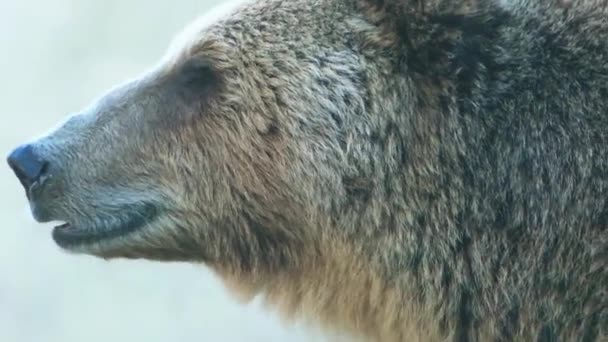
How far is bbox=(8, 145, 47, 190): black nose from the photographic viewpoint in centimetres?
356

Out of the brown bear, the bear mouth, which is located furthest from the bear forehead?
the bear mouth

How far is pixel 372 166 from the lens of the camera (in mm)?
3398

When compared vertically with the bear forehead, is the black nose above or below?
below

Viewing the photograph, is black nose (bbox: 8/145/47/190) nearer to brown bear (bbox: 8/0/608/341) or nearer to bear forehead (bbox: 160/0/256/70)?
brown bear (bbox: 8/0/608/341)

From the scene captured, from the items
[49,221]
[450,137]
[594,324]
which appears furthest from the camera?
[49,221]

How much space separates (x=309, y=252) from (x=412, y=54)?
2.32 feet

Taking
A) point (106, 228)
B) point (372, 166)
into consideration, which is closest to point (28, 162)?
point (106, 228)

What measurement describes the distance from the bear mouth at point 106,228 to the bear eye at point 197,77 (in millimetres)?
417

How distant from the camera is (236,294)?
3781mm

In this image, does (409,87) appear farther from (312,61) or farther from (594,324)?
(594,324)

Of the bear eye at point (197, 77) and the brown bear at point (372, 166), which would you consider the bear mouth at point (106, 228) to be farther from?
the bear eye at point (197, 77)

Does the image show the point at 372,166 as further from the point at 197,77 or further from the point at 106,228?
the point at 106,228

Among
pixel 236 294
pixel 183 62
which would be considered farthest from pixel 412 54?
pixel 236 294

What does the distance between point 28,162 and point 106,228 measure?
0.32 m
